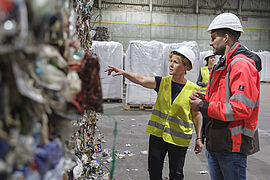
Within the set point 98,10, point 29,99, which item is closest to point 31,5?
point 29,99

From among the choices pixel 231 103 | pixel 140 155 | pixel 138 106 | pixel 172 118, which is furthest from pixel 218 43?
pixel 138 106

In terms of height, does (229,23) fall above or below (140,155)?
above

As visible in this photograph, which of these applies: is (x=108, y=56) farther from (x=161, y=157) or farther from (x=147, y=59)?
(x=161, y=157)

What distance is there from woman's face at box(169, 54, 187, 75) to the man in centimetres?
51

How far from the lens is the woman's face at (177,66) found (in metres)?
2.37

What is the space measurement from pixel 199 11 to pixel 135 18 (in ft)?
14.8

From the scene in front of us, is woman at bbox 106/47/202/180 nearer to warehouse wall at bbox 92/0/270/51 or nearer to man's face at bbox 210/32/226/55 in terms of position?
man's face at bbox 210/32/226/55

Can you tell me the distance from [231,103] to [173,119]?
0.73 metres

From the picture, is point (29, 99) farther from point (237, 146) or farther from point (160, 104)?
point (160, 104)

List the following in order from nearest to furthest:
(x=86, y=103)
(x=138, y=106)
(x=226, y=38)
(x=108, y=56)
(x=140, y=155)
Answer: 1. (x=86, y=103)
2. (x=226, y=38)
3. (x=140, y=155)
4. (x=138, y=106)
5. (x=108, y=56)

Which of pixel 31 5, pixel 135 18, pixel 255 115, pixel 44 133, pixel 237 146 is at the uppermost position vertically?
pixel 135 18

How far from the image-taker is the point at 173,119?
229cm

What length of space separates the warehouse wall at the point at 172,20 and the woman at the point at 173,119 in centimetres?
1392

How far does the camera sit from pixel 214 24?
6.21 feet
